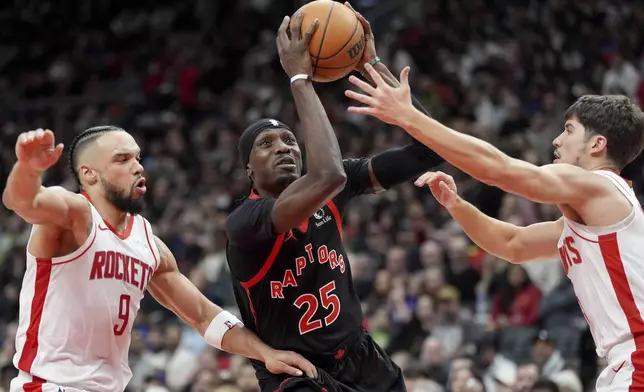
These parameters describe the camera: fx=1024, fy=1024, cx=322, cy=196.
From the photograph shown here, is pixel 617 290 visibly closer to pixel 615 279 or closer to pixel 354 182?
pixel 615 279

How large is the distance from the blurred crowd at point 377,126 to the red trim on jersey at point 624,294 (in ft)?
11.3

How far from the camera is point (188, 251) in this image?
45.8 ft

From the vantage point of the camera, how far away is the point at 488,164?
4.85 m

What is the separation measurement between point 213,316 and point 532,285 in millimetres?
5521

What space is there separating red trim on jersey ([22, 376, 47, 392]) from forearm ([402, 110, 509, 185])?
2216mm

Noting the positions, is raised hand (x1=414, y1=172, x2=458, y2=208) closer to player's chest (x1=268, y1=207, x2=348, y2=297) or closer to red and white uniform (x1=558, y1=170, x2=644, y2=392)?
player's chest (x1=268, y1=207, x2=348, y2=297)

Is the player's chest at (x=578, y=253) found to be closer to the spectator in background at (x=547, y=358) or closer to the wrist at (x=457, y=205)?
the wrist at (x=457, y=205)

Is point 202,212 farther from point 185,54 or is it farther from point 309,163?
point 309,163

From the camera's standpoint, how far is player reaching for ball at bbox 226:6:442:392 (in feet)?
16.6

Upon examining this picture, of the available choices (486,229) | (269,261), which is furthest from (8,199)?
(486,229)

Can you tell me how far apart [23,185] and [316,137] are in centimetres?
141

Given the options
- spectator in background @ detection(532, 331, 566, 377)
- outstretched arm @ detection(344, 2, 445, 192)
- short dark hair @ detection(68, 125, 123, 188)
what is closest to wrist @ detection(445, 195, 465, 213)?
outstretched arm @ detection(344, 2, 445, 192)

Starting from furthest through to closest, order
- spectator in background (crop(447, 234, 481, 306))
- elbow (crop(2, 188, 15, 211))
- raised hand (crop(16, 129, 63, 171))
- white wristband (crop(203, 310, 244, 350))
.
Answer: spectator in background (crop(447, 234, 481, 306)) < white wristband (crop(203, 310, 244, 350)) < elbow (crop(2, 188, 15, 211)) < raised hand (crop(16, 129, 63, 171))

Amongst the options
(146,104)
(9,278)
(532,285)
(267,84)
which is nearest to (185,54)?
(146,104)
